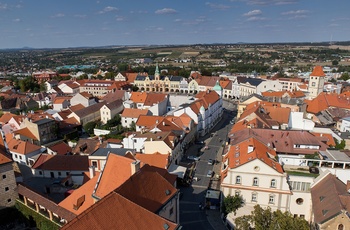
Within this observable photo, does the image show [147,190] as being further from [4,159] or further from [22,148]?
[22,148]

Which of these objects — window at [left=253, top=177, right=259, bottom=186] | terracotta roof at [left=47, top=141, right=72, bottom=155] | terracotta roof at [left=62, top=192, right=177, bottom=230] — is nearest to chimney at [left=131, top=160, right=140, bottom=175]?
terracotta roof at [left=62, top=192, right=177, bottom=230]

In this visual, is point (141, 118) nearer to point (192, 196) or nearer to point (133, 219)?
point (192, 196)

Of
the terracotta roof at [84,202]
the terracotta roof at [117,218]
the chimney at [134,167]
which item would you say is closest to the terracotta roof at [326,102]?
the chimney at [134,167]

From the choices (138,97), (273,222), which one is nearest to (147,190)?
(273,222)

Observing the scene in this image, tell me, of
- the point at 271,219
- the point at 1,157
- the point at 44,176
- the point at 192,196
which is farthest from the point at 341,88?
the point at 1,157

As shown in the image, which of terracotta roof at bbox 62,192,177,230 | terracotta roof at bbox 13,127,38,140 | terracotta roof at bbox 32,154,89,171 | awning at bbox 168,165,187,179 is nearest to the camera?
terracotta roof at bbox 62,192,177,230

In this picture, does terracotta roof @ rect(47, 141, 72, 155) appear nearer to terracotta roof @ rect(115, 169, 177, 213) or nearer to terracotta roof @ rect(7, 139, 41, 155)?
terracotta roof @ rect(7, 139, 41, 155)

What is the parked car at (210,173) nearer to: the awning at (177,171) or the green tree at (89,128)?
the awning at (177,171)
